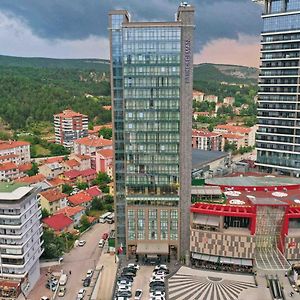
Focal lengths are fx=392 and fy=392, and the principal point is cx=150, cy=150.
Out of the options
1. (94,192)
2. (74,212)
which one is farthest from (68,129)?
(74,212)

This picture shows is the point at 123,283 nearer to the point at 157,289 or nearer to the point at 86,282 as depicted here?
the point at 157,289

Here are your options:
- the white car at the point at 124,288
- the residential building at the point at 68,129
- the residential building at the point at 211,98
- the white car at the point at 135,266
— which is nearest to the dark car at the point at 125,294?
the white car at the point at 124,288

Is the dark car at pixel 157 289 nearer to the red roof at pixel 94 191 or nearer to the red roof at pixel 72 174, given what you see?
the red roof at pixel 94 191

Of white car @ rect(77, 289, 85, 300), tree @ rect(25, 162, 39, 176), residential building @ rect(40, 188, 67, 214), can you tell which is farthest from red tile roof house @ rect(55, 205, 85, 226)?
tree @ rect(25, 162, 39, 176)

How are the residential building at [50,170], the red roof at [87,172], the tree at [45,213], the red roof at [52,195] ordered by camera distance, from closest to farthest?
1. the tree at [45,213]
2. the red roof at [52,195]
3. the red roof at [87,172]
4. the residential building at [50,170]

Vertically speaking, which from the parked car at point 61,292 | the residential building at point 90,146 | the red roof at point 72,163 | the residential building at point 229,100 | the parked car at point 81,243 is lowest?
the parked car at point 61,292

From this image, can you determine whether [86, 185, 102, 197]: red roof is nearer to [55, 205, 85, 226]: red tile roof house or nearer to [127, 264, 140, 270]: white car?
[55, 205, 85, 226]: red tile roof house
